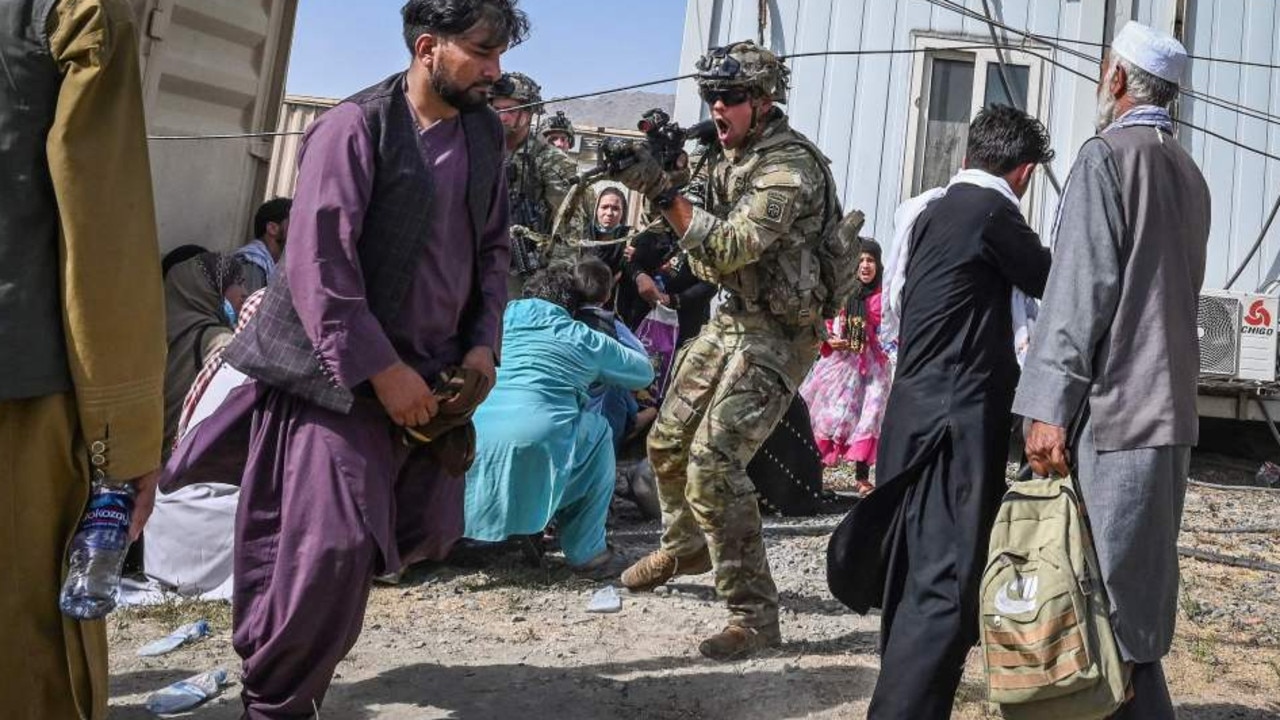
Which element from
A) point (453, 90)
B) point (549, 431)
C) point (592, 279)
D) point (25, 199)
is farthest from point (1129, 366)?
point (592, 279)

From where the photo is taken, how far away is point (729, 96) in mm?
4273

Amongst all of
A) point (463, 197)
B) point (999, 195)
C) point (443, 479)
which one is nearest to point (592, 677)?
point (443, 479)

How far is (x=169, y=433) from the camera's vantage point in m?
5.60

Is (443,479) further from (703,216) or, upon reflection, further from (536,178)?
(536,178)

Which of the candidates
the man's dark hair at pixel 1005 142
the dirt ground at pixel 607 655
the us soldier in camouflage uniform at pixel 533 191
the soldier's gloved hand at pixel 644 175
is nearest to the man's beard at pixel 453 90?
the soldier's gloved hand at pixel 644 175

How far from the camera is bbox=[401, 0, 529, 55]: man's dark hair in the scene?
9.87 feet

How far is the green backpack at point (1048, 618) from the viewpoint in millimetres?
2789

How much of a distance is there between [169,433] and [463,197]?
3064 mm

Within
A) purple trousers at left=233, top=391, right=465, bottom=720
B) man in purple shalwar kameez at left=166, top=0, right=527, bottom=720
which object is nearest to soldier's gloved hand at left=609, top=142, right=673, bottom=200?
man in purple shalwar kameez at left=166, top=0, right=527, bottom=720

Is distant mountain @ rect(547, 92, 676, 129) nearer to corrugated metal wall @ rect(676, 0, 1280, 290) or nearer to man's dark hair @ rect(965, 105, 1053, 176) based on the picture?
corrugated metal wall @ rect(676, 0, 1280, 290)

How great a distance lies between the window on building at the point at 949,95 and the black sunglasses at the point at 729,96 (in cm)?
582

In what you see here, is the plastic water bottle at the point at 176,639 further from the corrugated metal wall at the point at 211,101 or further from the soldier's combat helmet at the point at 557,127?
the soldier's combat helmet at the point at 557,127

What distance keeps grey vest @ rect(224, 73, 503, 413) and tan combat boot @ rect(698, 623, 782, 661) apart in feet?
5.83

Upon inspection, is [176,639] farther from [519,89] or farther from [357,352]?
[519,89]
